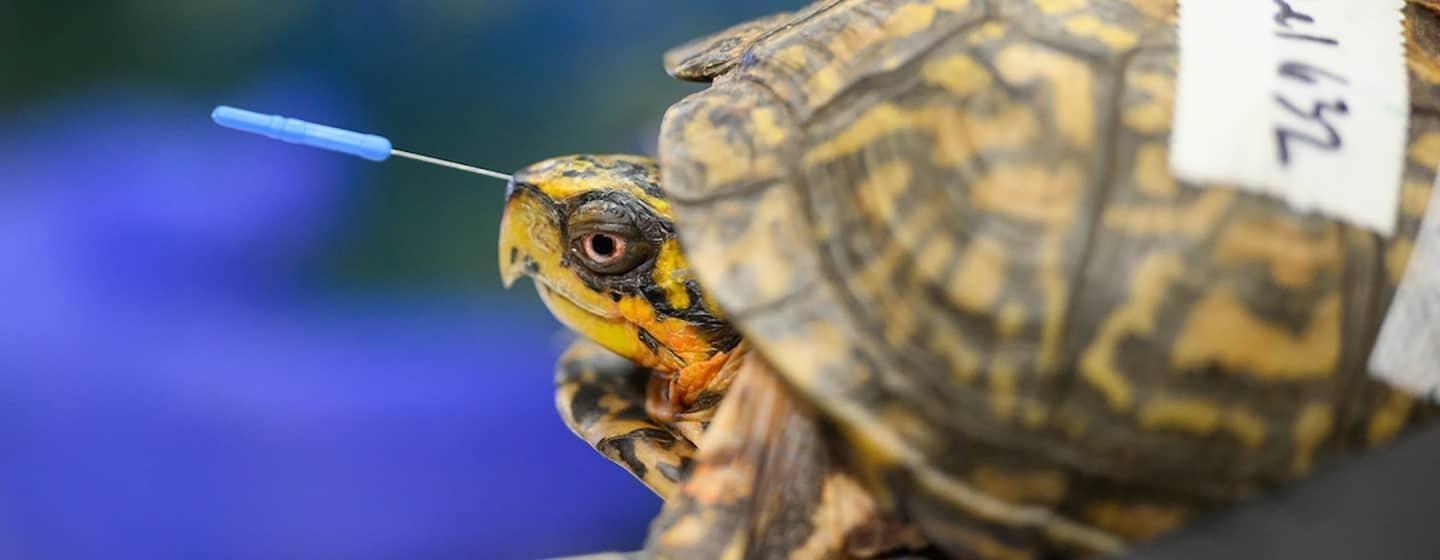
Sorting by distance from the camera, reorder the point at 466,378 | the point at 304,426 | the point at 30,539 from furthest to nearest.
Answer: the point at 466,378, the point at 304,426, the point at 30,539

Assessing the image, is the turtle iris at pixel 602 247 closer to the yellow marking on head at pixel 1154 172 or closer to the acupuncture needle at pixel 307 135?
the acupuncture needle at pixel 307 135

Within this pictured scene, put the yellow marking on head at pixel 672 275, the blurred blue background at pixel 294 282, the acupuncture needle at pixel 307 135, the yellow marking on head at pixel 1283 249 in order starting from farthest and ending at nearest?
the blurred blue background at pixel 294 282 → the acupuncture needle at pixel 307 135 → the yellow marking on head at pixel 672 275 → the yellow marking on head at pixel 1283 249

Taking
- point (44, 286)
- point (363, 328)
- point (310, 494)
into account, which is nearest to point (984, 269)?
point (310, 494)

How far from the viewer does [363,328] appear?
Result: 1402 millimetres

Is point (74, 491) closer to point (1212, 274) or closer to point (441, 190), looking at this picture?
point (441, 190)

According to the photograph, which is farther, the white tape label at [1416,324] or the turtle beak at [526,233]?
the turtle beak at [526,233]

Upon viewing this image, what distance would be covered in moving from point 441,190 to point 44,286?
498 mm

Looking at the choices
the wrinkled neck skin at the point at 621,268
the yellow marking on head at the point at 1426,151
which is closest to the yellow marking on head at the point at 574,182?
the wrinkled neck skin at the point at 621,268

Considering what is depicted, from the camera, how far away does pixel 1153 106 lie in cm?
67

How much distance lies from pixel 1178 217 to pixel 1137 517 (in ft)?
0.63

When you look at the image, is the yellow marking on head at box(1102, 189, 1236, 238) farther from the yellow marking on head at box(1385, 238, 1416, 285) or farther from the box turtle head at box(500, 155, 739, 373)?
the box turtle head at box(500, 155, 739, 373)

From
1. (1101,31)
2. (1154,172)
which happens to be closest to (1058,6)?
(1101,31)

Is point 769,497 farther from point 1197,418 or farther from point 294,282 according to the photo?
point 294,282

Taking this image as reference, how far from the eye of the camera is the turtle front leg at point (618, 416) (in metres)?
1.03
